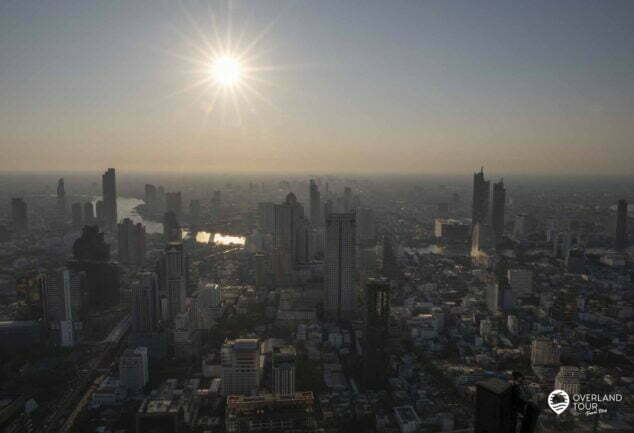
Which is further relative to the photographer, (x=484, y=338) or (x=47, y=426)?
(x=484, y=338)

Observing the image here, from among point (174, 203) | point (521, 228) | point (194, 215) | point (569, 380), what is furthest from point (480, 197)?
point (174, 203)

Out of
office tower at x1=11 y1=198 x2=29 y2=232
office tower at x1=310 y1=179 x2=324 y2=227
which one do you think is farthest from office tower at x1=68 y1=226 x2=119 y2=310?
Result: office tower at x1=310 y1=179 x2=324 y2=227

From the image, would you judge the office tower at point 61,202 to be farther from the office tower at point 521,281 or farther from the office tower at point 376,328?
the office tower at point 521,281

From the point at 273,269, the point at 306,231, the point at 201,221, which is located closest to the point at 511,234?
the point at 306,231

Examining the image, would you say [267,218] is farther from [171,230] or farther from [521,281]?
[521,281]

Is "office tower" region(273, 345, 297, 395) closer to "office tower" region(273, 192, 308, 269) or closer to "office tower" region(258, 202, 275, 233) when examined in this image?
"office tower" region(273, 192, 308, 269)

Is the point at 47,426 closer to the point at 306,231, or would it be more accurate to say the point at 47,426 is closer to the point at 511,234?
the point at 306,231

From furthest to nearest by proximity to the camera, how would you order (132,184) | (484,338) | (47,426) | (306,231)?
1. (132,184)
2. (306,231)
3. (484,338)
4. (47,426)
